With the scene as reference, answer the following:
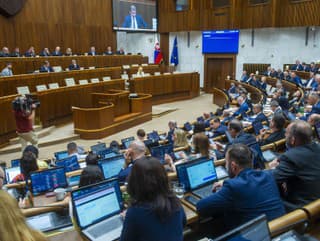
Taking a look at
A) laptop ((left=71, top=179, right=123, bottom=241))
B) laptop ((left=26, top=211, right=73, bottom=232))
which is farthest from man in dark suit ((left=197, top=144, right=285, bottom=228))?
laptop ((left=26, top=211, right=73, bottom=232))

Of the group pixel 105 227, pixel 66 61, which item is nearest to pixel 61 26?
pixel 66 61

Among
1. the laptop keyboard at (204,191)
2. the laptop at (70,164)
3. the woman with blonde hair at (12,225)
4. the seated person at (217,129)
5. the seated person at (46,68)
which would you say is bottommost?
the laptop at (70,164)

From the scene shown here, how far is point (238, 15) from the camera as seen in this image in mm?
14461

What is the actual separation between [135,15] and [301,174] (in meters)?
14.9

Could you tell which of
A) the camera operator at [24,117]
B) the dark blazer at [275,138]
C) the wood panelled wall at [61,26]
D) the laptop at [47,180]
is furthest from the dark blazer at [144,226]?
the wood panelled wall at [61,26]

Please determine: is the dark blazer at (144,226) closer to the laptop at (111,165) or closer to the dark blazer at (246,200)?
the dark blazer at (246,200)

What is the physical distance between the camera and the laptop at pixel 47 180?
279cm

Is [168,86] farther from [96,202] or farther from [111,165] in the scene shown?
[96,202]

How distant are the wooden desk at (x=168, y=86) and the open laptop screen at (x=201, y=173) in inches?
393

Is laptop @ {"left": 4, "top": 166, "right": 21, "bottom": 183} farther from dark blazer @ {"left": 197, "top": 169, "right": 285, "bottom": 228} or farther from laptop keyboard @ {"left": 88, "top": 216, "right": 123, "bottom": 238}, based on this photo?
dark blazer @ {"left": 197, "top": 169, "right": 285, "bottom": 228}

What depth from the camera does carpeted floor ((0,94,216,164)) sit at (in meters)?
7.87

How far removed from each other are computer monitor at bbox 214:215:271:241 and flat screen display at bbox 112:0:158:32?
48.8ft

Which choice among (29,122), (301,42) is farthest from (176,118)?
(301,42)

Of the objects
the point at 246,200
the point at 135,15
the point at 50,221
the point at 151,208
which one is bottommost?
the point at 50,221
